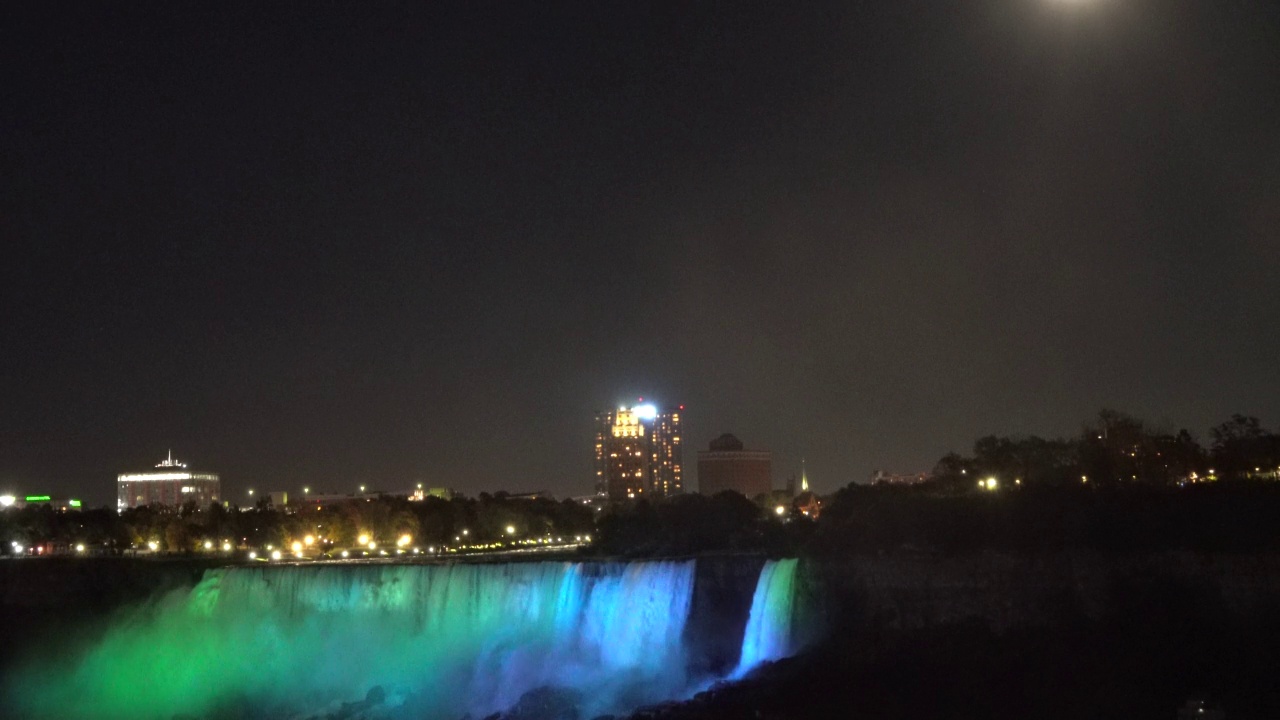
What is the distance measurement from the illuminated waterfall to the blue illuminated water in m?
0.05

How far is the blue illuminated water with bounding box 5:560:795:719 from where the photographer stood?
4081 centimetres

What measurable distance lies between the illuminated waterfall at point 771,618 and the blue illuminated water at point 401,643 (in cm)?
5

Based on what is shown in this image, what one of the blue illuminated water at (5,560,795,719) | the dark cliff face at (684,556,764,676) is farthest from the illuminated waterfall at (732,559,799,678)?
the dark cliff face at (684,556,764,676)

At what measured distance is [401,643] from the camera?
155 feet

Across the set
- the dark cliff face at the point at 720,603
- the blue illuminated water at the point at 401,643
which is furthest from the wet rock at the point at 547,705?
the dark cliff face at the point at 720,603

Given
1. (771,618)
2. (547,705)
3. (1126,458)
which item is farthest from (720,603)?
(1126,458)

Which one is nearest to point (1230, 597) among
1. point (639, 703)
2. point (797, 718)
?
point (797, 718)

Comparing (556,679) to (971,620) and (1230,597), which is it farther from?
(1230,597)

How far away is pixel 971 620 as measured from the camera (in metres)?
38.5

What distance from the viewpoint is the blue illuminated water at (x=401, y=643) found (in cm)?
4081

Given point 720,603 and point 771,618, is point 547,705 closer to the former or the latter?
point 720,603

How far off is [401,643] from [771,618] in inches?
645

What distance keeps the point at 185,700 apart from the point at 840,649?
29011mm

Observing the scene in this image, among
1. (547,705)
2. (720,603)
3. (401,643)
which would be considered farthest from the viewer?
(401,643)
